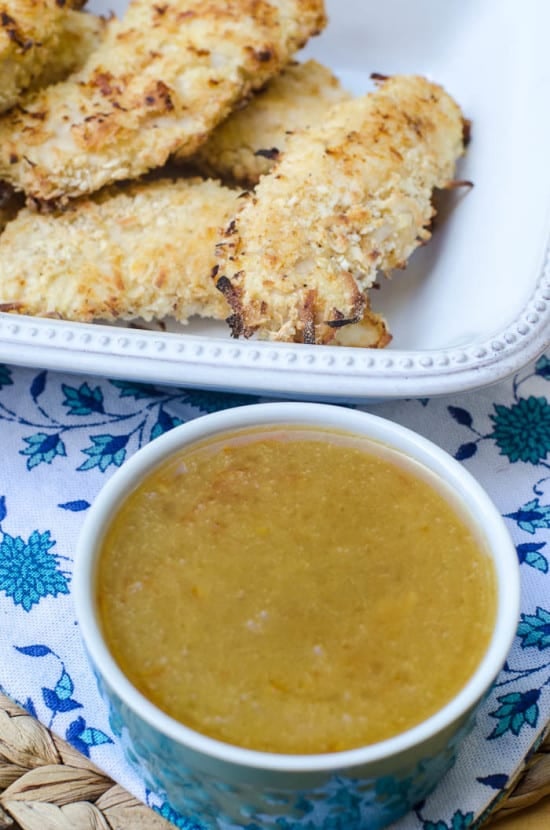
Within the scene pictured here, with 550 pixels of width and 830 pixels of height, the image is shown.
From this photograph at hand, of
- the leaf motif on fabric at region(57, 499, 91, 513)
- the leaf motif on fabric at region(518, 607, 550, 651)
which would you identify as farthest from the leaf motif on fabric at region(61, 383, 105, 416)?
the leaf motif on fabric at region(518, 607, 550, 651)

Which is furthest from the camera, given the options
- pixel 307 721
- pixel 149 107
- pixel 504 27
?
pixel 504 27

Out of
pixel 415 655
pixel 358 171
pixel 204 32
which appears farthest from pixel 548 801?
pixel 204 32

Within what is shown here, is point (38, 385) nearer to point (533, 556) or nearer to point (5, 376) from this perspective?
point (5, 376)

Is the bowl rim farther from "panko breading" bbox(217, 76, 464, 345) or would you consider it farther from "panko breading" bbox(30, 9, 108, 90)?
"panko breading" bbox(30, 9, 108, 90)

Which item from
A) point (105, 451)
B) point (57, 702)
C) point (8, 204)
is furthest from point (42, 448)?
point (8, 204)

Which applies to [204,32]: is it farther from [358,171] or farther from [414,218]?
[414,218]

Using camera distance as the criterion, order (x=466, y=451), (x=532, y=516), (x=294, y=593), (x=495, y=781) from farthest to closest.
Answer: (x=466, y=451)
(x=532, y=516)
(x=495, y=781)
(x=294, y=593)
